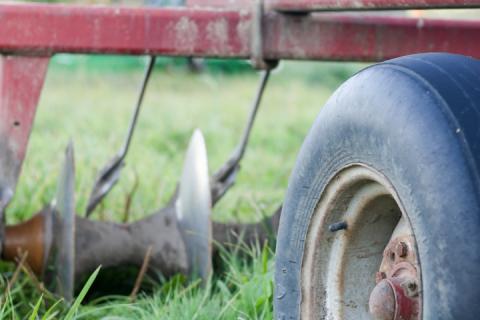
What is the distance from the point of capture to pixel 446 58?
1.58 metres

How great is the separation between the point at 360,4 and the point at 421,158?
0.81m

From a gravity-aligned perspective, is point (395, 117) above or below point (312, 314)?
above

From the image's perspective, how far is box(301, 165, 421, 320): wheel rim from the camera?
64.7 inches

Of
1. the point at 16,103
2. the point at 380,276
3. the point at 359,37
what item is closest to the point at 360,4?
the point at 359,37

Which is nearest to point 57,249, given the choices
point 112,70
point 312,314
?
point 312,314

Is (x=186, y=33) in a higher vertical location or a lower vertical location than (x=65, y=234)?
higher

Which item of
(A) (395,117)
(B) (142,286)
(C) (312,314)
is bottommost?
(B) (142,286)

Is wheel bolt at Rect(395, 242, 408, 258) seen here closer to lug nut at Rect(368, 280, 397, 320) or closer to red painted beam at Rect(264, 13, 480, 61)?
lug nut at Rect(368, 280, 397, 320)

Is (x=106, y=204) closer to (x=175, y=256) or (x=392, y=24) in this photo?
(x=175, y=256)

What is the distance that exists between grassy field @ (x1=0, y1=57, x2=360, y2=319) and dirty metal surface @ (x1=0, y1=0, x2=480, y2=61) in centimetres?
60

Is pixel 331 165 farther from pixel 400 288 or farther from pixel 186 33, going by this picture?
pixel 186 33

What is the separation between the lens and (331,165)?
1668 millimetres

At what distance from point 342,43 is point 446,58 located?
108 cm

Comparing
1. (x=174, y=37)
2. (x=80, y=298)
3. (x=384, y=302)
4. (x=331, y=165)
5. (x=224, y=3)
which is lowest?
(x=80, y=298)
